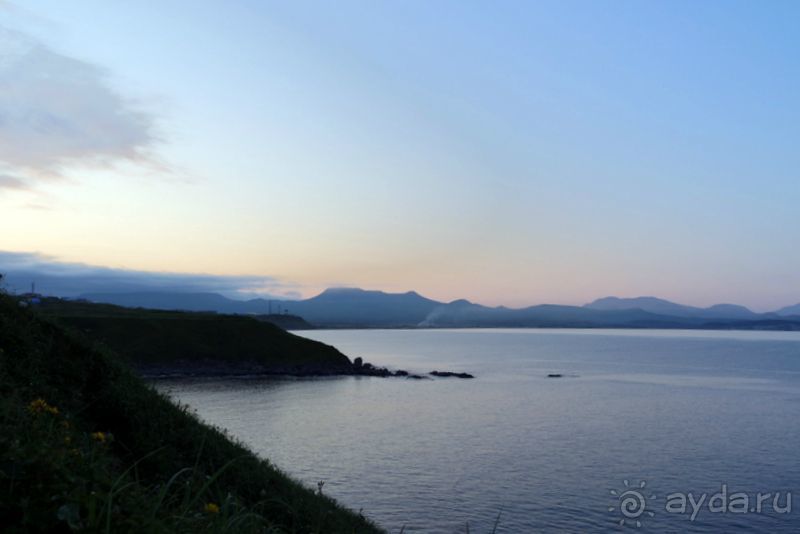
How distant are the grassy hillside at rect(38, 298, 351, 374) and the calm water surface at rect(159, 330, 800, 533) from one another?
16929 mm

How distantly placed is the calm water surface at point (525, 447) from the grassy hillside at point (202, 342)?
55.5ft

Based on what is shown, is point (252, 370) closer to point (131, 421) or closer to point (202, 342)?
point (202, 342)

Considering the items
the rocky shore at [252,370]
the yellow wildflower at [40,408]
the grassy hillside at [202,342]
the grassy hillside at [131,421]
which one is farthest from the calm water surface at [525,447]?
the grassy hillside at [202,342]

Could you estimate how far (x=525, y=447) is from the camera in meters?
47.0

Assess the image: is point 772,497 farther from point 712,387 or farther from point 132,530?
point 712,387

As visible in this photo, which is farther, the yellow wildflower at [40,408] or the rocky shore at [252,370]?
the rocky shore at [252,370]

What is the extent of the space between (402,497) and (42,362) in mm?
21979

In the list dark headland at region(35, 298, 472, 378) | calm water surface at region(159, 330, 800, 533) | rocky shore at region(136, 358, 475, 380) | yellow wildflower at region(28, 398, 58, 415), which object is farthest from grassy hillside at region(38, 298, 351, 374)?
yellow wildflower at region(28, 398, 58, 415)

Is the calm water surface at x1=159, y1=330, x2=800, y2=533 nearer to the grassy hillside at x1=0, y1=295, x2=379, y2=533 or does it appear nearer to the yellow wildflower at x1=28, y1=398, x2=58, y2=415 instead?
the grassy hillside at x1=0, y1=295, x2=379, y2=533

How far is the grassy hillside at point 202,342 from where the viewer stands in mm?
103312

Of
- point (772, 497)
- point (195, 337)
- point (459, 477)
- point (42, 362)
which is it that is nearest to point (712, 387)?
point (772, 497)

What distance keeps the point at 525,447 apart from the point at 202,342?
79807 mm

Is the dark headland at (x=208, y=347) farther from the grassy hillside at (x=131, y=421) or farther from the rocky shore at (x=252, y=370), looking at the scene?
the grassy hillside at (x=131, y=421)

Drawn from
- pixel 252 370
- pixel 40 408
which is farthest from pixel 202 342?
pixel 40 408
